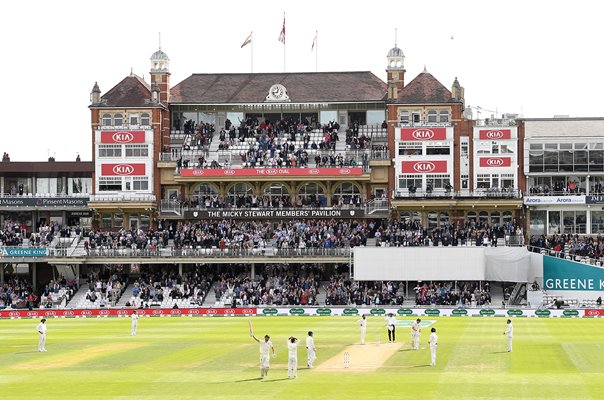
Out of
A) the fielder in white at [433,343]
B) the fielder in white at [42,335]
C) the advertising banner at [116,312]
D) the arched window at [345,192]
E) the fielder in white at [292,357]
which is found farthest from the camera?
the arched window at [345,192]

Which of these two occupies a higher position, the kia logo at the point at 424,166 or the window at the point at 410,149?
the window at the point at 410,149

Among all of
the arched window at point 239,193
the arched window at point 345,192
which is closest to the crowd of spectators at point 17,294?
the arched window at point 239,193

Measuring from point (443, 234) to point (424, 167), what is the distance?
681 centimetres

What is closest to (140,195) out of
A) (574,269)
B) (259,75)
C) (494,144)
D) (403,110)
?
(259,75)

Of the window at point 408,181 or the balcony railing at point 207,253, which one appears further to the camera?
the window at point 408,181

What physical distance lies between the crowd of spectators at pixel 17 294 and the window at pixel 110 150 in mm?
10005

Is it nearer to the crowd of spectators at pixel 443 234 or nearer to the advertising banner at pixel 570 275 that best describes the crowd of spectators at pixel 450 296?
the crowd of spectators at pixel 443 234

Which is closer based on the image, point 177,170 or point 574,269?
point 574,269

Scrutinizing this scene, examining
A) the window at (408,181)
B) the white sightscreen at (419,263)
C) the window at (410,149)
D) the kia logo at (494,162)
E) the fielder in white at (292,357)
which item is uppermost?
the window at (410,149)

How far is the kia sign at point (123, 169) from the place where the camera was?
81938 mm

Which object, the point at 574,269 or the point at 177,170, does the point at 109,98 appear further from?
the point at 574,269

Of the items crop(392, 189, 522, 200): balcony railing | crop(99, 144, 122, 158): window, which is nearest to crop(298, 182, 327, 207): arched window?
crop(392, 189, 522, 200): balcony railing

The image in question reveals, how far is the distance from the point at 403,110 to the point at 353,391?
5137 centimetres

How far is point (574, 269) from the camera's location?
232 ft
